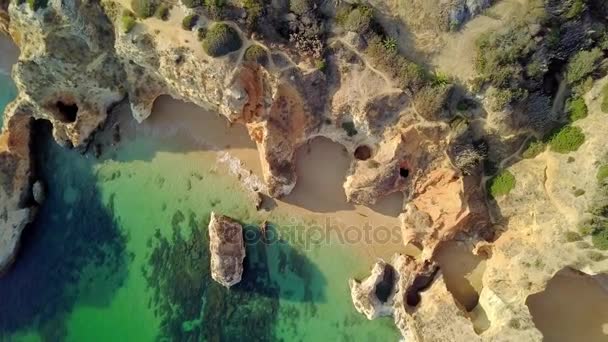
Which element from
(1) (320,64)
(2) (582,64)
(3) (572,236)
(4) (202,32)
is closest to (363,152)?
(1) (320,64)

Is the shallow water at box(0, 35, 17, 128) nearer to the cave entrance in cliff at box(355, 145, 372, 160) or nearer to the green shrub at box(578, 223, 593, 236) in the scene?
the cave entrance in cliff at box(355, 145, 372, 160)

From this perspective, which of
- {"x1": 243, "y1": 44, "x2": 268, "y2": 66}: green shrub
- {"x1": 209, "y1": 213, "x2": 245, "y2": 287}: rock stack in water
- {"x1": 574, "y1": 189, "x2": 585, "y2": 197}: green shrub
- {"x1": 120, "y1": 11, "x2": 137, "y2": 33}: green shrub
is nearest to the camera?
{"x1": 574, "y1": 189, "x2": 585, "y2": 197}: green shrub

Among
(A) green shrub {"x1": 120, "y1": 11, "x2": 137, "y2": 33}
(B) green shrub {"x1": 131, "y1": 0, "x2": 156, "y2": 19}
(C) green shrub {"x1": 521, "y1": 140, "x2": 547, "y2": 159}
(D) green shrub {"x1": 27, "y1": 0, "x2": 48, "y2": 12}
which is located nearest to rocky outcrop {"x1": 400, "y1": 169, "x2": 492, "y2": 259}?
(C) green shrub {"x1": 521, "y1": 140, "x2": 547, "y2": 159}

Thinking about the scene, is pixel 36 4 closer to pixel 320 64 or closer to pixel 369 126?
pixel 320 64

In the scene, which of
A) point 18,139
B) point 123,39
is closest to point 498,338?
point 123,39

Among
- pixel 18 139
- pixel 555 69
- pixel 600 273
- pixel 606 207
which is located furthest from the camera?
pixel 18 139

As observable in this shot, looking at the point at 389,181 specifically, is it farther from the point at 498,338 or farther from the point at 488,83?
the point at 498,338
